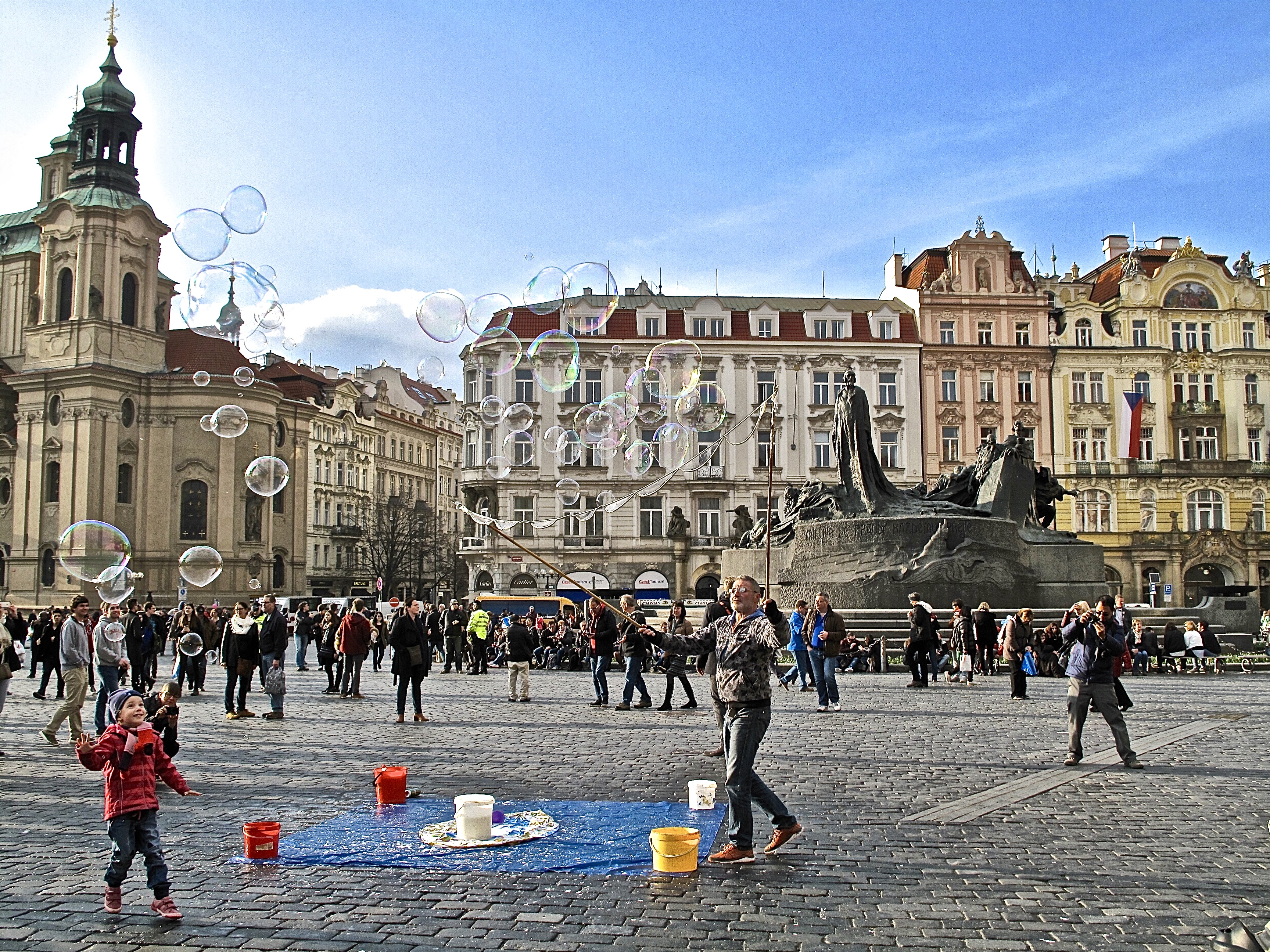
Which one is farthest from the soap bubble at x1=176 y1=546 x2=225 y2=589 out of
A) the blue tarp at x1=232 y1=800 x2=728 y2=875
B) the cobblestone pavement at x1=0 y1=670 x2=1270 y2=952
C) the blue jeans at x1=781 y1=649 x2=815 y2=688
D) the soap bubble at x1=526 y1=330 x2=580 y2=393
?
the blue tarp at x1=232 y1=800 x2=728 y2=875

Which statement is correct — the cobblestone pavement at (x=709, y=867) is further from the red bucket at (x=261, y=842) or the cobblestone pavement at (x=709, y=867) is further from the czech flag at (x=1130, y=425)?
the czech flag at (x=1130, y=425)

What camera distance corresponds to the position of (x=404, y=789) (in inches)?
352

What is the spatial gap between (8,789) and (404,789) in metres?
3.70

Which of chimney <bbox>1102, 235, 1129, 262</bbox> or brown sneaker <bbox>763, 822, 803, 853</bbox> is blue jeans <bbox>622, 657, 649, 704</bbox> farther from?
chimney <bbox>1102, 235, 1129, 262</bbox>

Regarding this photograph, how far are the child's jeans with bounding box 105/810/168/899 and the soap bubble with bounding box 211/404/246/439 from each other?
21.8m

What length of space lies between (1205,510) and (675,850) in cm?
6054

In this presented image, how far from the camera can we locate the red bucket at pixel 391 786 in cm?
884

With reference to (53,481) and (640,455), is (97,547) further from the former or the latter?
(53,481)

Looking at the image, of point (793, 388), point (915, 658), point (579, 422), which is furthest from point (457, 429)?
point (915, 658)

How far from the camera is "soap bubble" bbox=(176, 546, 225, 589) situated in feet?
74.4

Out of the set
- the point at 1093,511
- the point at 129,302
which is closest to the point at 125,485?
the point at 129,302

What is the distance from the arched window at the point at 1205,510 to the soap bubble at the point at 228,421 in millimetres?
48997

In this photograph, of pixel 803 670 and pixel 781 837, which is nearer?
pixel 781 837

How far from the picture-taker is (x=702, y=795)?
848 cm
